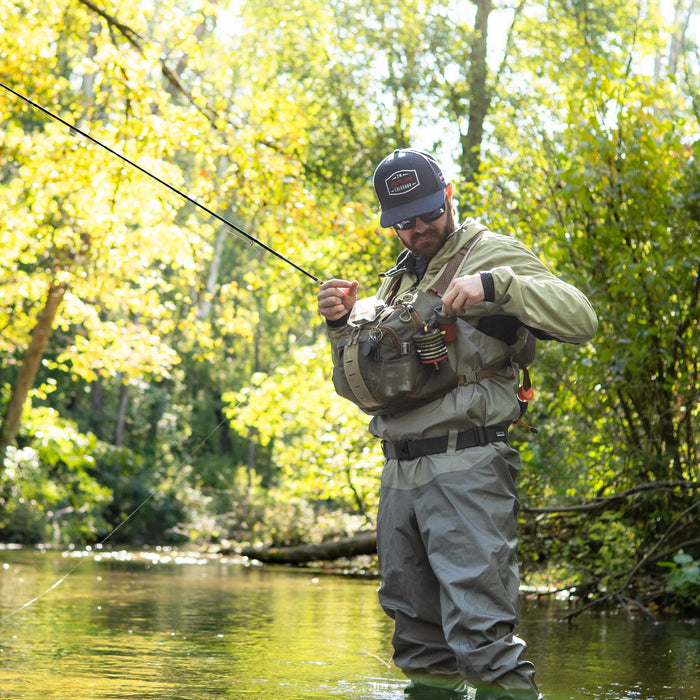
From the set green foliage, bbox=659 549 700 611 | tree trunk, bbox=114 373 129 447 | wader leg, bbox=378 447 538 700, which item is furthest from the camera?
tree trunk, bbox=114 373 129 447

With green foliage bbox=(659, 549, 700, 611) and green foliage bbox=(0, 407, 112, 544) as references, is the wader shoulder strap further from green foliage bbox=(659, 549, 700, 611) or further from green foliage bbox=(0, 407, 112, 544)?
green foliage bbox=(0, 407, 112, 544)

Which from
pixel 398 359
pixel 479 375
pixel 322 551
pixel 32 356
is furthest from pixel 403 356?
pixel 32 356

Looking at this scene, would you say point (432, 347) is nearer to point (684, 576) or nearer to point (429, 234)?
point (429, 234)

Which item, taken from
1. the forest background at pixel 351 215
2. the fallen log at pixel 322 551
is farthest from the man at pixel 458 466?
the fallen log at pixel 322 551

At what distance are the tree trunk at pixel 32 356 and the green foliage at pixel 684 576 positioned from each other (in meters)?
10.5

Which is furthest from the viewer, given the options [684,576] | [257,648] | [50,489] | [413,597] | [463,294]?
[50,489]

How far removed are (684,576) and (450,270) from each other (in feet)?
11.9

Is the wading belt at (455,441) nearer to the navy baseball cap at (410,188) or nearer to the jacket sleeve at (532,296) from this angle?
the jacket sleeve at (532,296)

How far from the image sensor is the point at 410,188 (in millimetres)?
3551

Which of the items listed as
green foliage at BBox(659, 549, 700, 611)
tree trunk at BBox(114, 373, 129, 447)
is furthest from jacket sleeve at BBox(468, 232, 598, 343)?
tree trunk at BBox(114, 373, 129, 447)

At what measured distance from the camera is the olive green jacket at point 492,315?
10.7ft

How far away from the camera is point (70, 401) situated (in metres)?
31.6

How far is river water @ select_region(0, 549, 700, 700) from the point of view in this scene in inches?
157

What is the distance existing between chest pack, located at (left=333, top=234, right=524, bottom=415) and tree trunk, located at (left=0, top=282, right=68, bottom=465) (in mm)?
12113
